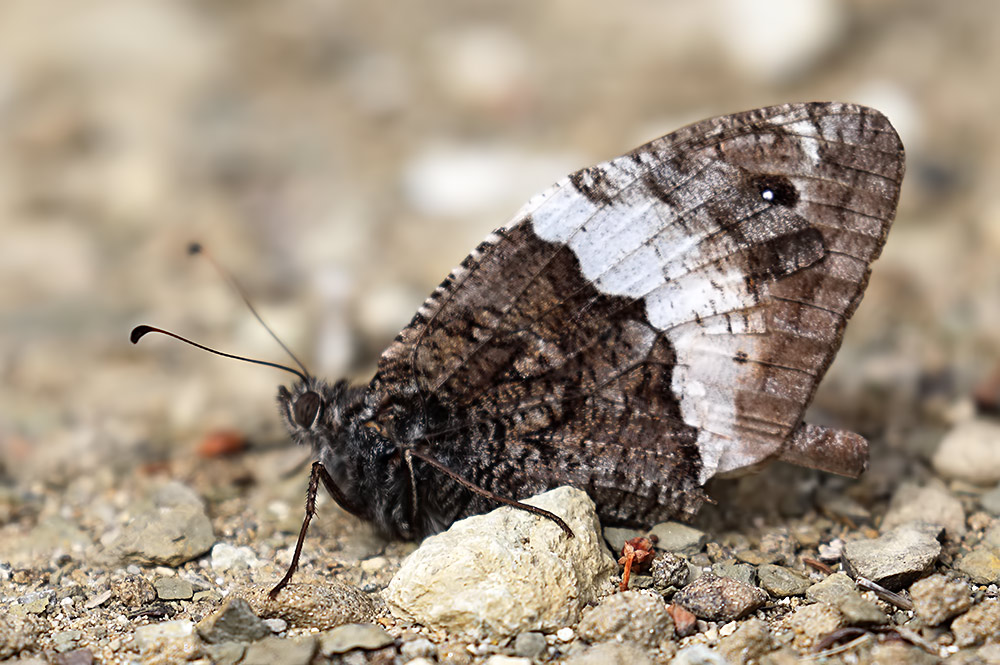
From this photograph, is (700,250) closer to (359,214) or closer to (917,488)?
(917,488)

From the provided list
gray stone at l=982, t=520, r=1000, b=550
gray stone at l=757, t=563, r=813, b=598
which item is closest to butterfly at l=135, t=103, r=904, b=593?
gray stone at l=757, t=563, r=813, b=598

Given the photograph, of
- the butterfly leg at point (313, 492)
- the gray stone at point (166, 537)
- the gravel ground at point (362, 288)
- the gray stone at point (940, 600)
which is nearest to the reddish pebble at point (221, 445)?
the gravel ground at point (362, 288)

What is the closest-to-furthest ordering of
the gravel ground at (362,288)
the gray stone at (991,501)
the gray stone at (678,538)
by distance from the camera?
the gravel ground at (362,288) → the gray stone at (678,538) → the gray stone at (991,501)

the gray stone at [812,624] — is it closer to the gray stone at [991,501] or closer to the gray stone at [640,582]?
the gray stone at [640,582]

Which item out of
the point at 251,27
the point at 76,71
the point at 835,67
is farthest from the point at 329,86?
the point at 835,67

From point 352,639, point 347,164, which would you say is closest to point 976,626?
point 352,639

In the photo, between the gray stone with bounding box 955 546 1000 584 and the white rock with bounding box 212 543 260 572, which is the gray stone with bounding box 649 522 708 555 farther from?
the white rock with bounding box 212 543 260 572

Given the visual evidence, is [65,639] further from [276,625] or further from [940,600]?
[940,600]
